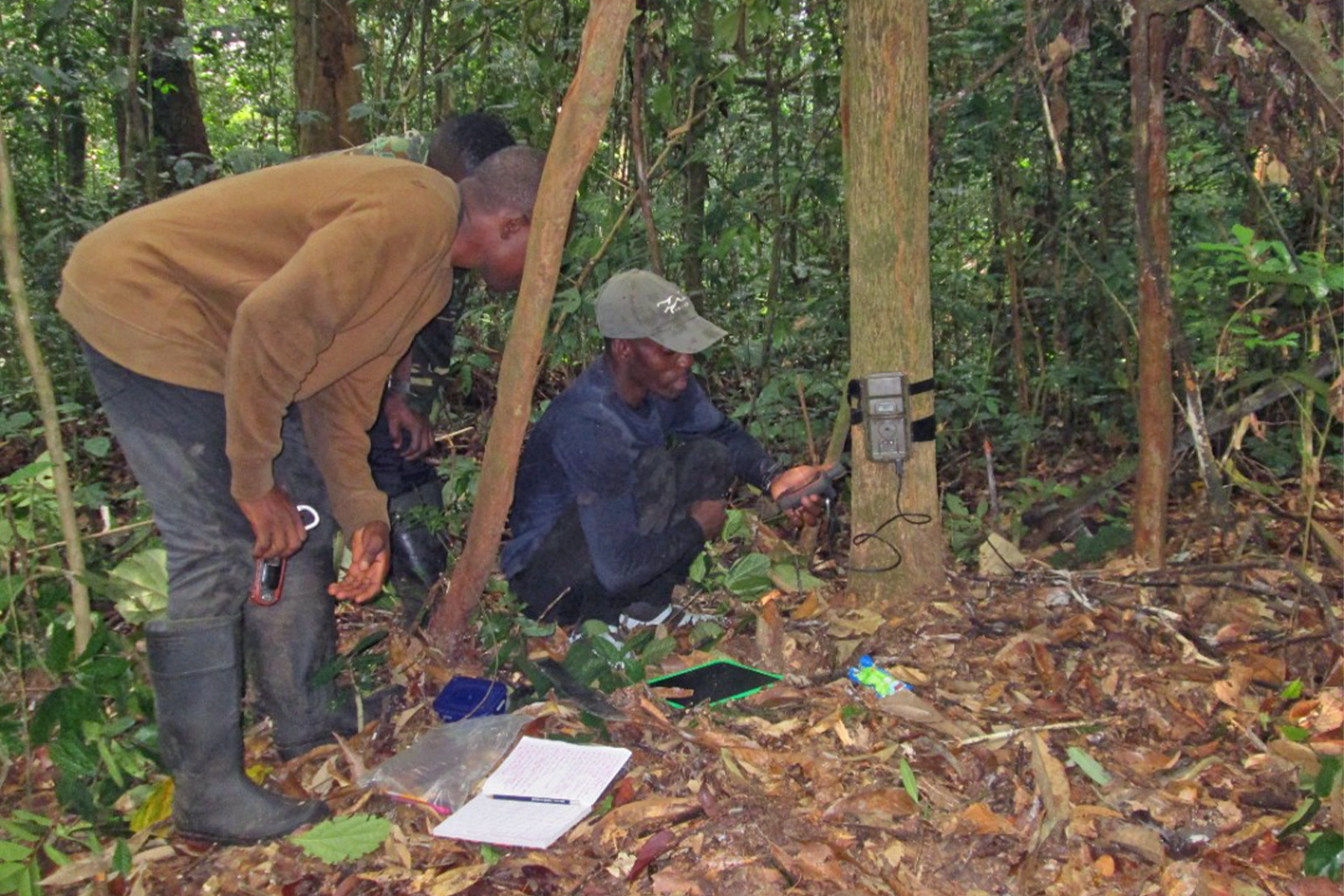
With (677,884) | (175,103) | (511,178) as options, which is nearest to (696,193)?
(511,178)

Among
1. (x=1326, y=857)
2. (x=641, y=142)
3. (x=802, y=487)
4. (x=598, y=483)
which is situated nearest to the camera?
(x=1326, y=857)

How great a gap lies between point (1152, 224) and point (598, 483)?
198 centimetres

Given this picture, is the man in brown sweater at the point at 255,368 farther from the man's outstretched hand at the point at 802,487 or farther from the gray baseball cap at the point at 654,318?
the man's outstretched hand at the point at 802,487

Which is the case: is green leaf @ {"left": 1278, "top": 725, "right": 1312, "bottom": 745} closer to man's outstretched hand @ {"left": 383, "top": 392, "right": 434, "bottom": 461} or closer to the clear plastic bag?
the clear plastic bag

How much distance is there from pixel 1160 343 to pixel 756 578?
1543 millimetres

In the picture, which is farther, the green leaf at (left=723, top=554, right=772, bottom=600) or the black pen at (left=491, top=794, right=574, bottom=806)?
the green leaf at (left=723, top=554, right=772, bottom=600)

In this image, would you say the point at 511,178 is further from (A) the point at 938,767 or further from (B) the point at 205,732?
(A) the point at 938,767

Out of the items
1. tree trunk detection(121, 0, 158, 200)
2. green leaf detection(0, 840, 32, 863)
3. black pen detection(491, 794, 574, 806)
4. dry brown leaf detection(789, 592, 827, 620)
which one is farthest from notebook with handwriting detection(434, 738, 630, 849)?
tree trunk detection(121, 0, 158, 200)

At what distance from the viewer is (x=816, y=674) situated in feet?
11.4

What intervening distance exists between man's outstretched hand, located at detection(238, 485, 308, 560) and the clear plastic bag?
2.11ft

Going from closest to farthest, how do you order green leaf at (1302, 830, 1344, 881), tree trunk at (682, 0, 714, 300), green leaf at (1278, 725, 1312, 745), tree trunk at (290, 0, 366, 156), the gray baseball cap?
green leaf at (1302, 830, 1344, 881) → green leaf at (1278, 725, 1312, 745) → the gray baseball cap → tree trunk at (682, 0, 714, 300) → tree trunk at (290, 0, 366, 156)

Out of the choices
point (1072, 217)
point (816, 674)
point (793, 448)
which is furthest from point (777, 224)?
point (816, 674)

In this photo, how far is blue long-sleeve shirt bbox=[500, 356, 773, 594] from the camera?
12.7 ft

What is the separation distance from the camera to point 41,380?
10.4 ft
